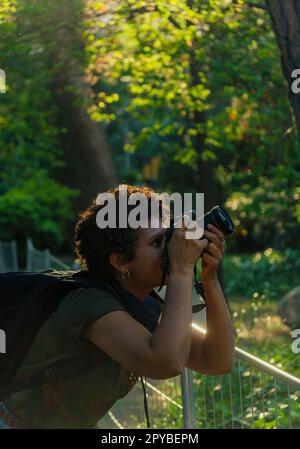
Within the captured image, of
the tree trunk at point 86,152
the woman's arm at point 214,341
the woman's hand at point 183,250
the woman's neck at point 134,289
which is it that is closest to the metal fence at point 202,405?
the woman's arm at point 214,341

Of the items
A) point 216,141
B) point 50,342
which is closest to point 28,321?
point 50,342

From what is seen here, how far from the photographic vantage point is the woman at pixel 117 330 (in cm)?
284

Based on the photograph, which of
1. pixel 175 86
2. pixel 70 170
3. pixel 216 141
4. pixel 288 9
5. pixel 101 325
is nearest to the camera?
pixel 101 325

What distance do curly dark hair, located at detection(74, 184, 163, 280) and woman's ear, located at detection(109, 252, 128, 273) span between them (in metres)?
0.01

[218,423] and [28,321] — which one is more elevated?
[28,321]

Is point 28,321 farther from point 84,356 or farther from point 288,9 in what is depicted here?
point 288,9

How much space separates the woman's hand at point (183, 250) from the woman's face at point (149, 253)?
0.14 m

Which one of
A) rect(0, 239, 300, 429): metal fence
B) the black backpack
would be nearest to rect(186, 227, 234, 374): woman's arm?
the black backpack

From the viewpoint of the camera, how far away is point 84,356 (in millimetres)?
3002

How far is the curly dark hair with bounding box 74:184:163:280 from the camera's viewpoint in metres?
3.09

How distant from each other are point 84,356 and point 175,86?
24.1 feet

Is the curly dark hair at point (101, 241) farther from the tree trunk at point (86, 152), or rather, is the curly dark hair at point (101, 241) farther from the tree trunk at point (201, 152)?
the tree trunk at point (86, 152)

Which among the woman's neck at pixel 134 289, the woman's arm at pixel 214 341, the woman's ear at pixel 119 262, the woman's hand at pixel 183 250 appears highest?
the woman's hand at pixel 183 250
